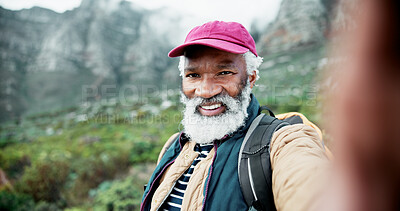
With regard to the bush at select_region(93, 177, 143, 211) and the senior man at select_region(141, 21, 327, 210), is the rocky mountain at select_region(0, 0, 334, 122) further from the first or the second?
the senior man at select_region(141, 21, 327, 210)

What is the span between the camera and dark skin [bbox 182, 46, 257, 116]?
1504mm

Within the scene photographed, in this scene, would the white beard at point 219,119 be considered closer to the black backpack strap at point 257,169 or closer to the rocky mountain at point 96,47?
the black backpack strap at point 257,169

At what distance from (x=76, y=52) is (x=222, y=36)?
73.1 meters

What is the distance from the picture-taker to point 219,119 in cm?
155

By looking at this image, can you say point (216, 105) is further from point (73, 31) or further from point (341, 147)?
point (73, 31)

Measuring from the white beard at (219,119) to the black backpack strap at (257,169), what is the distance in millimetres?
231

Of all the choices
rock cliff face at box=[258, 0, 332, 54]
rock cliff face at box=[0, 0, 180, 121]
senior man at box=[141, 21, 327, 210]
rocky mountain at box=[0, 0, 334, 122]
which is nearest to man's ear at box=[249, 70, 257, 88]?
senior man at box=[141, 21, 327, 210]

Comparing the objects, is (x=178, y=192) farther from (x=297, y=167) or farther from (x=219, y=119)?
(x=297, y=167)

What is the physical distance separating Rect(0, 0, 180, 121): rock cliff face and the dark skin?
173 feet

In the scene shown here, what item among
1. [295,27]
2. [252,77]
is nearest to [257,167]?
[252,77]

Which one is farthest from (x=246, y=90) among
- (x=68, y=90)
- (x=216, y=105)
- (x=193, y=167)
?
(x=68, y=90)

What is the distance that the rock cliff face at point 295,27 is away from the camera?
33844 mm

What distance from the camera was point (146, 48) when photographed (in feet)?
229

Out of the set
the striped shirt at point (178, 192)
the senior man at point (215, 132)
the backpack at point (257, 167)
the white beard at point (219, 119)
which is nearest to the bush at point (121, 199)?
the senior man at point (215, 132)
